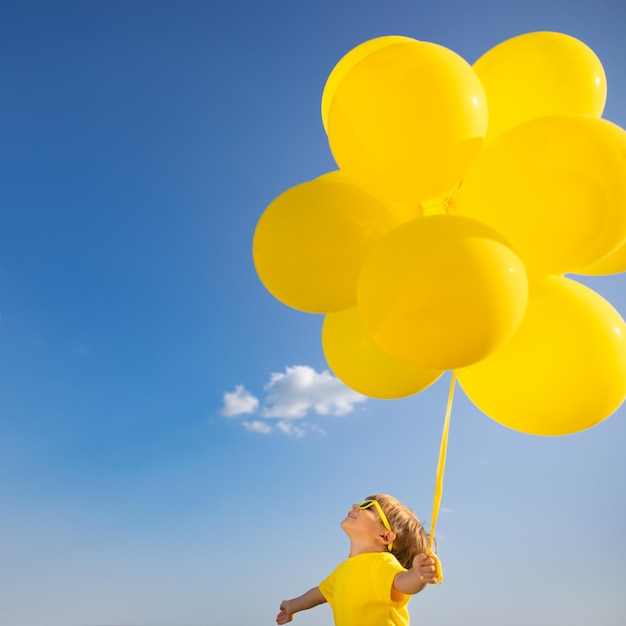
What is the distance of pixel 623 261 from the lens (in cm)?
281

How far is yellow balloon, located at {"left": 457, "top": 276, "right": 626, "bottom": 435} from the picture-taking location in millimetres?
2449

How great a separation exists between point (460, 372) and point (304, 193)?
1158mm

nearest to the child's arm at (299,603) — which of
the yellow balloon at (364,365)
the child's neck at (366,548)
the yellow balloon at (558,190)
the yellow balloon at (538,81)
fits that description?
the child's neck at (366,548)

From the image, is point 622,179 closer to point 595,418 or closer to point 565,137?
point 565,137

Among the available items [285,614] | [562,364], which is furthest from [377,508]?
[562,364]

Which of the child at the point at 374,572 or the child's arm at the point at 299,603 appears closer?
the child at the point at 374,572

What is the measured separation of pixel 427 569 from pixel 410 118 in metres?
1.96

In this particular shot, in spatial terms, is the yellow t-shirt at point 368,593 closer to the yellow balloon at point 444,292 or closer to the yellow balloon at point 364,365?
the yellow balloon at point 364,365

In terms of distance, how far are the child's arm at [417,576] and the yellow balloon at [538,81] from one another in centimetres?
200

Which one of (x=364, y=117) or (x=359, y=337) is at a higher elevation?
(x=364, y=117)

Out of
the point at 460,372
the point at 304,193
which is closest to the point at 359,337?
the point at 460,372

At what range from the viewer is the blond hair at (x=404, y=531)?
4.14 meters

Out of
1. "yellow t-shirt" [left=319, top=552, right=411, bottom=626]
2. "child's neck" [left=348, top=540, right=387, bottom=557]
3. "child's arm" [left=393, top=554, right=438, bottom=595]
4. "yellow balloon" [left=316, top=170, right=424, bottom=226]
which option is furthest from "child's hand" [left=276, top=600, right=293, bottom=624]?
"yellow balloon" [left=316, top=170, right=424, bottom=226]

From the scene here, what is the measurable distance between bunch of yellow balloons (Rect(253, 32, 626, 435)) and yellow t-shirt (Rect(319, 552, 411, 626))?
150 cm
